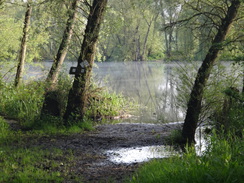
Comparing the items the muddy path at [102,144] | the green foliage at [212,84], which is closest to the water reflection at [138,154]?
the muddy path at [102,144]

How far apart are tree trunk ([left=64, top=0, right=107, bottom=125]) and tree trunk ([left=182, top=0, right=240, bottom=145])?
132 inches

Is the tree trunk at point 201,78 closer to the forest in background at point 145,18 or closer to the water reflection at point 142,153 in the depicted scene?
the forest in background at point 145,18

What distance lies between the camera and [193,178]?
3.81 metres

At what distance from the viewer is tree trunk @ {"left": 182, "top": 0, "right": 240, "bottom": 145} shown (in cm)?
807

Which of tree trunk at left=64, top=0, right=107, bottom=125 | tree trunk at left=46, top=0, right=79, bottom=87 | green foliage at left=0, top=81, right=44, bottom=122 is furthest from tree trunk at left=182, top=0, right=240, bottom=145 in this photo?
green foliage at left=0, top=81, right=44, bottom=122

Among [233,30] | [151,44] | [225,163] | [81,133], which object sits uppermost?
[151,44]

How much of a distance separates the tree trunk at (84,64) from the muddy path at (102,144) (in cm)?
91

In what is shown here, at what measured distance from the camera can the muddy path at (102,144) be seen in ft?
18.2

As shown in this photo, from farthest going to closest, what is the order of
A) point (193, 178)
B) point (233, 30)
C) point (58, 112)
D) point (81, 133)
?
point (58, 112) < point (81, 133) < point (233, 30) < point (193, 178)

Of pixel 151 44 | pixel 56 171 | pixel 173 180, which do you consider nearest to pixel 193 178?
pixel 173 180

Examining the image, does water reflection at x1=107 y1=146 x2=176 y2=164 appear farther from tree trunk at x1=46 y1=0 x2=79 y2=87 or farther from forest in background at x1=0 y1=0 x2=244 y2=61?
tree trunk at x1=46 y1=0 x2=79 y2=87

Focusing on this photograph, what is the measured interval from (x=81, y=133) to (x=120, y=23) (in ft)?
13.8

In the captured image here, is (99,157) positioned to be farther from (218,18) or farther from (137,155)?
(218,18)

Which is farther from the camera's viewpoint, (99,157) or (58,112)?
(58,112)
